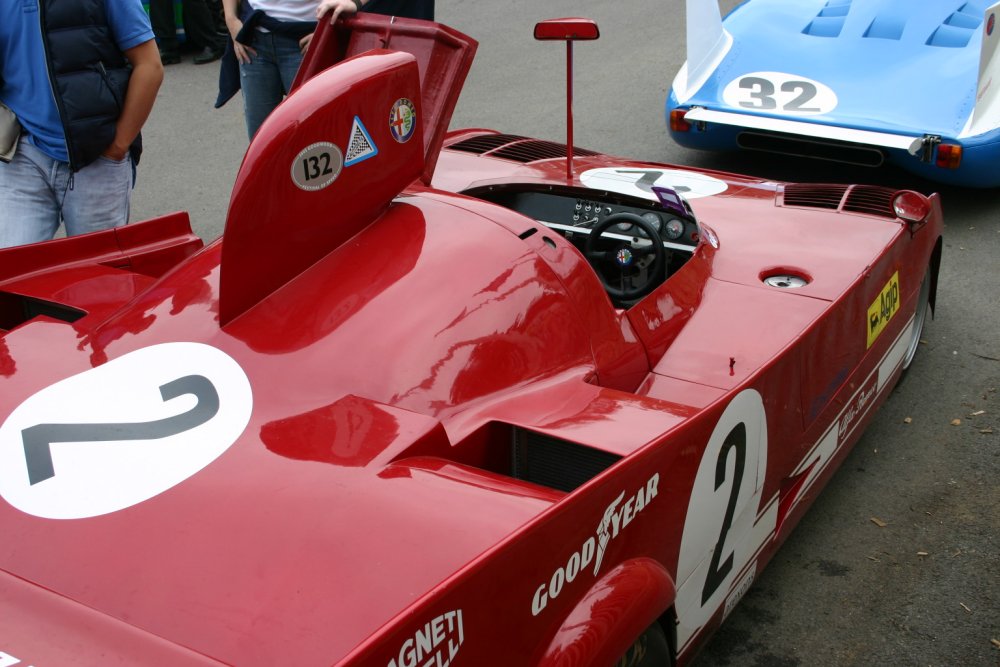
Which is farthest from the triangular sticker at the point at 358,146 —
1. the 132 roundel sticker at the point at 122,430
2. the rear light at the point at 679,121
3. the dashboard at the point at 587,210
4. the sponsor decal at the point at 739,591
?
the rear light at the point at 679,121

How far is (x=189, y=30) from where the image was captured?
8742 mm

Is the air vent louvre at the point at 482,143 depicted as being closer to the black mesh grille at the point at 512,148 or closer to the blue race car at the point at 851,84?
the black mesh grille at the point at 512,148

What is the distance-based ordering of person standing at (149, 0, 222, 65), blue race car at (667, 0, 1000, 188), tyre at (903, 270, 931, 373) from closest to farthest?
tyre at (903, 270, 931, 373) < blue race car at (667, 0, 1000, 188) < person standing at (149, 0, 222, 65)

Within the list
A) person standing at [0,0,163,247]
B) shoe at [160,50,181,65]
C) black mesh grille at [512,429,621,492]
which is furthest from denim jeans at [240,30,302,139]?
shoe at [160,50,181,65]

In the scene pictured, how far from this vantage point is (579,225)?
344 centimetres

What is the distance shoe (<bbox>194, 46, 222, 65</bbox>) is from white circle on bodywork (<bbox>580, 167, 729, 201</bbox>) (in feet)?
18.9

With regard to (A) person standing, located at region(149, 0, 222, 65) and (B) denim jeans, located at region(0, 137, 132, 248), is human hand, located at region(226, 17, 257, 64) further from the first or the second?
(A) person standing, located at region(149, 0, 222, 65)

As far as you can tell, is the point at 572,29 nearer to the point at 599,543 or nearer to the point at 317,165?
the point at 317,165

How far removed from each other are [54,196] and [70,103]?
356 millimetres

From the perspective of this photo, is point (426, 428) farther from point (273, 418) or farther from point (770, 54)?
→ point (770, 54)

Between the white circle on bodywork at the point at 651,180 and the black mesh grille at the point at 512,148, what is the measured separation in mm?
354

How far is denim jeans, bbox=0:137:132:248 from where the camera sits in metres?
3.34

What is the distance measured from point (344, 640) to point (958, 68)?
485 cm

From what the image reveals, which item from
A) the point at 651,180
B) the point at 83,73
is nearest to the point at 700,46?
the point at 651,180
